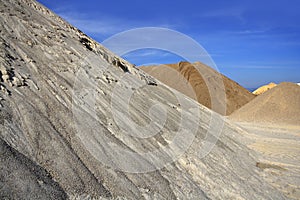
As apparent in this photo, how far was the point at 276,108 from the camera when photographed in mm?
19219

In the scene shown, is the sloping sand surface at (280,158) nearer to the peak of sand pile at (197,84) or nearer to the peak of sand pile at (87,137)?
the peak of sand pile at (87,137)

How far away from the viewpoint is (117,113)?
5930 millimetres

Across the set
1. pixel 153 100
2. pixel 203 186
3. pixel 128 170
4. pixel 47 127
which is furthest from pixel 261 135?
pixel 47 127

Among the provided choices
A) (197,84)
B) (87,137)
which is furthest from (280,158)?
(197,84)

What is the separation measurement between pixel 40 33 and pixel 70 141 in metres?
4.45

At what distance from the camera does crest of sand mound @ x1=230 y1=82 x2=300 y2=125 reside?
18.1 meters

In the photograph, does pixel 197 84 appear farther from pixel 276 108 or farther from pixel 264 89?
pixel 264 89

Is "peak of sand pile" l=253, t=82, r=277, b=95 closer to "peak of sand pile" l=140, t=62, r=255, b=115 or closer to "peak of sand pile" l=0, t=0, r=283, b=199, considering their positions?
"peak of sand pile" l=140, t=62, r=255, b=115

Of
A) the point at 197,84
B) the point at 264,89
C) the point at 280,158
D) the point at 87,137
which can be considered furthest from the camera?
the point at 264,89

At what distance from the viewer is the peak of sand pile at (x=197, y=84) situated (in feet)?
83.4

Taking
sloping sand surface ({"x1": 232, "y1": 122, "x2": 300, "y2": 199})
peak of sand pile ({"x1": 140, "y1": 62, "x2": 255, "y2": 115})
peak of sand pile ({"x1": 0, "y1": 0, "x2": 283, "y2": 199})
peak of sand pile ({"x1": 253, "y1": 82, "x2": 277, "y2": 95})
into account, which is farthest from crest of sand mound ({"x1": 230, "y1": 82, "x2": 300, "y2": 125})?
peak of sand pile ({"x1": 253, "y1": 82, "x2": 277, "y2": 95})

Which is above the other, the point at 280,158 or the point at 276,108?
the point at 276,108

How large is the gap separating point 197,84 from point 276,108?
8.98 metres

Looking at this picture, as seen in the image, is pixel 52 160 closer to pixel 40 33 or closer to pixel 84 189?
pixel 84 189
